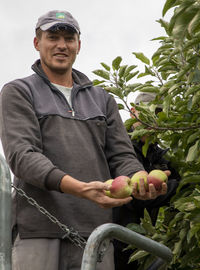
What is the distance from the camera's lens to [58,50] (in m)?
2.79

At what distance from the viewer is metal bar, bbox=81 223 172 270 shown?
201cm

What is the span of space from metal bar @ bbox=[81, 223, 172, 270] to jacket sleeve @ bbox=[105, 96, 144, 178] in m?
0.42

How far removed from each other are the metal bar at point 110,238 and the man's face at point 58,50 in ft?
3.16

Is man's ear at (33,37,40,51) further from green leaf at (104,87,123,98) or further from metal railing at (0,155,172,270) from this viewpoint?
metal railing at (0,155,172,270)

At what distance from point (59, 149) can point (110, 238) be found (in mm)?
550

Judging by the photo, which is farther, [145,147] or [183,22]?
[145,147]

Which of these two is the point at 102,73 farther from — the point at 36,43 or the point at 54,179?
the point at 54,179

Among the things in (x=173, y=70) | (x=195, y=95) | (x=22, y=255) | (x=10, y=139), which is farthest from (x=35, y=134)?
(x=173, y=70)

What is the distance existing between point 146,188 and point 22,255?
60cm

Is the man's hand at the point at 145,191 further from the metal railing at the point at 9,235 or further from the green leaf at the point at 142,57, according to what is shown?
the green leaf at the point at 142,57

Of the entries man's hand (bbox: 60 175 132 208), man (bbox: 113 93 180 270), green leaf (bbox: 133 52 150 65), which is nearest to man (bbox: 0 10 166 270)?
man's hand (bbox: 60 175 132 208)

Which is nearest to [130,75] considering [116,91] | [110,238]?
[116,91]

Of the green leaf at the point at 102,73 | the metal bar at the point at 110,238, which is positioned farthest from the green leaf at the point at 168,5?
the green leaf at the point at 102,73

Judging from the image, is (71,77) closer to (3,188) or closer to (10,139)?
(10,139)
